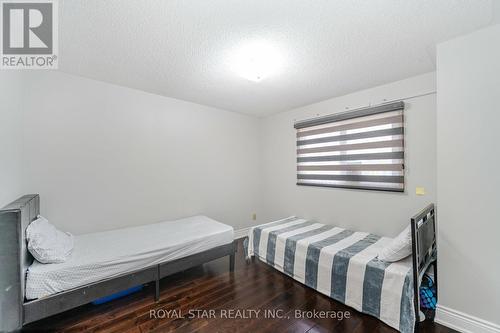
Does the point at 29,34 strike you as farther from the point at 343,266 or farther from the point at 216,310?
the point at 343,266

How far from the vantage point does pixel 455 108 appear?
5.62ft

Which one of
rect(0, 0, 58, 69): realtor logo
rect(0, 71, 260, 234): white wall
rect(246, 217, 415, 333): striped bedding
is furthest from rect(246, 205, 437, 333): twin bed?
rect(0, 0, 58, 69): realtor logo

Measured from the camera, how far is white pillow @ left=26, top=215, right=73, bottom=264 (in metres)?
1.66

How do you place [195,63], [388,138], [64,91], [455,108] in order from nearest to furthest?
[455,108]
[195,63]
[64,91]
[388,138]

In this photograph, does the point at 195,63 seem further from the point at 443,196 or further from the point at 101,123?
the point at 443,196

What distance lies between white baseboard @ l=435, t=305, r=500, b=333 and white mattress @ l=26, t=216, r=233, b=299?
2.17 meters

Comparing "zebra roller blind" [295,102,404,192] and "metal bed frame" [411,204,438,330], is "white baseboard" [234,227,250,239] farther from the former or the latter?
"metal bed frame" [411,204,438,330]

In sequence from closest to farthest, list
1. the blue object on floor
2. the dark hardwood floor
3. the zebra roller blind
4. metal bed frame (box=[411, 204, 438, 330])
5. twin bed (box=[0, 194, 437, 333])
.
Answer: twin bed (box=[0, 194, 437, 333]) → metal bed frame (box=[411, 204, 438, 330]) → the dark hardwood floor → the blue object on floor → the zebra roller blind

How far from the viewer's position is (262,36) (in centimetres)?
168

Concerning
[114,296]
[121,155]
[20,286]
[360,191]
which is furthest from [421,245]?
[121,155]

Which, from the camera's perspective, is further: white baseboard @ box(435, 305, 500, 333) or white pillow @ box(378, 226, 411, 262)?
white pillow @ box(378, 226, 411, 262)

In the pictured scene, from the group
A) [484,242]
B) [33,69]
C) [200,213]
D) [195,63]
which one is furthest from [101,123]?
[484,242]

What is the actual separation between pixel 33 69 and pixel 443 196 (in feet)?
14.0

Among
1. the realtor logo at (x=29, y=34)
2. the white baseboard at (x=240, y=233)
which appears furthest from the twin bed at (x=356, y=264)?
the realtor logo at (x=29, y=34)
